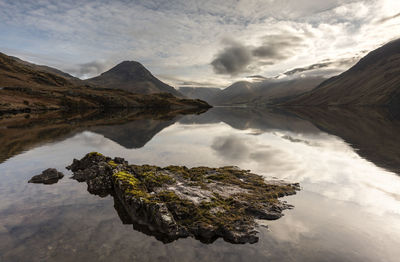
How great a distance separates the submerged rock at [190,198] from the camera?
12.0 metres

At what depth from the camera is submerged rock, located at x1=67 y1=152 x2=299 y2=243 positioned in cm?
1200

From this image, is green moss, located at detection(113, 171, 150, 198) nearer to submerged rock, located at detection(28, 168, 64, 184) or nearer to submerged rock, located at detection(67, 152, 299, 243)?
submerged rock, located at detection(67, 152, 299, 243)

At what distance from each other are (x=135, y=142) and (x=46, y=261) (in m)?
29.4

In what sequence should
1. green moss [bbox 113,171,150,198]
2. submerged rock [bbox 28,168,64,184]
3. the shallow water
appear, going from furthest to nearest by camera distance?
submerged rock [bbox 28,168,64,184]
green moss [bbox 113,171,150,198]
the shallow water

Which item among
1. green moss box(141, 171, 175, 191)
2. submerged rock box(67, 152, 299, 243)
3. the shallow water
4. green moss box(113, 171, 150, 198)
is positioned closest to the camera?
the shallow water

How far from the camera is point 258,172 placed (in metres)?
23.7

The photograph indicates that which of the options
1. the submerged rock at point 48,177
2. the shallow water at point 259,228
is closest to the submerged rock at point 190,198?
the shallow water at point 259,228

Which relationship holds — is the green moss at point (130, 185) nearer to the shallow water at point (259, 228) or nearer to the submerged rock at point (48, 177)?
the shallow water at point (259, 228)

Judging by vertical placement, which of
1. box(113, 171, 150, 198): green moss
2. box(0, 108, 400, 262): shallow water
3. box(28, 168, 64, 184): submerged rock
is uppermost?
box(113, 171, 150, 198): green moss

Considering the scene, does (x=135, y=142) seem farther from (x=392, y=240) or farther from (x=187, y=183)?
(x=392, y=240)

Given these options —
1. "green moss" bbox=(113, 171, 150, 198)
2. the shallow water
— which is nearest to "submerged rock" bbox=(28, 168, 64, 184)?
the shallow water

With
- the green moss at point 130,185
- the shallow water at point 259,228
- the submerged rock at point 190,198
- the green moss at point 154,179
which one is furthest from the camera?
the green moss at point 154,179

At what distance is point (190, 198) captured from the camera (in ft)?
49.6

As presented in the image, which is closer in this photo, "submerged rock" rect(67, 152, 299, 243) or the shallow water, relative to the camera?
the shallow water
